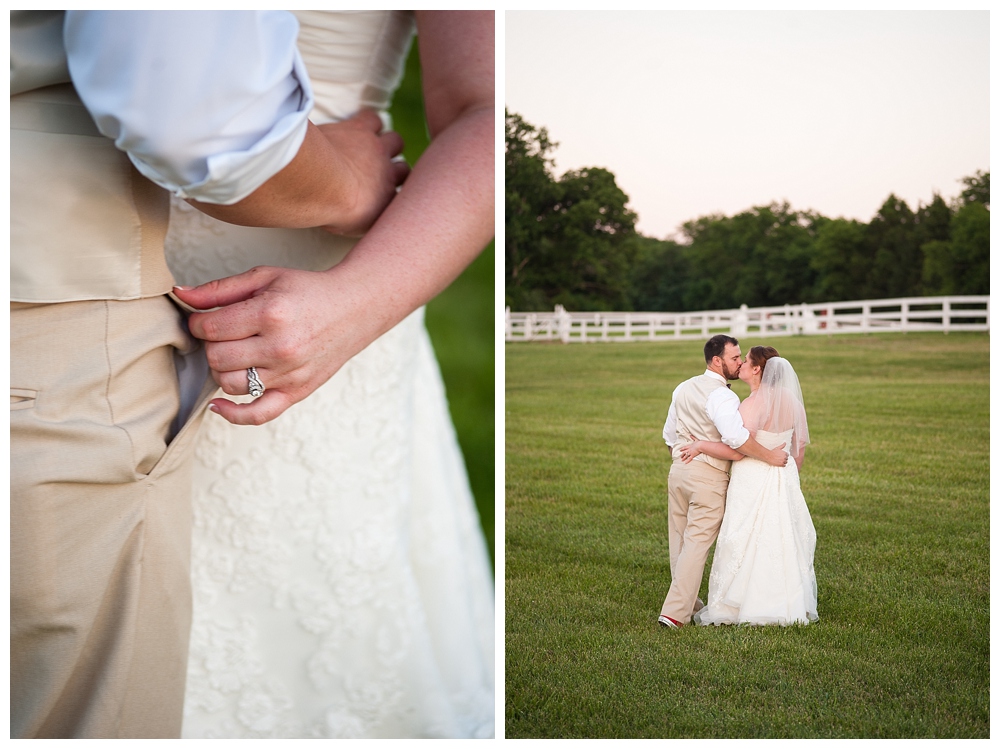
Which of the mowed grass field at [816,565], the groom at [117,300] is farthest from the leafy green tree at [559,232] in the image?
the groom at [117,300]

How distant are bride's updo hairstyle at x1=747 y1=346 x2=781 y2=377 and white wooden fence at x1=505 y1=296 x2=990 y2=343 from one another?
0.04 metres

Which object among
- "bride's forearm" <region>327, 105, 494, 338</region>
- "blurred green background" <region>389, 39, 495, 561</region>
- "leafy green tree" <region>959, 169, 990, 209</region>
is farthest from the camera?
"blurred green background" <region>389, 39, 495, 561</region>

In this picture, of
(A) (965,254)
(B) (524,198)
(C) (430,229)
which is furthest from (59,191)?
(A) (965,254)

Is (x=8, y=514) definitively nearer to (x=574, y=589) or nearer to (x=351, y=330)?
(x=351, y=330)

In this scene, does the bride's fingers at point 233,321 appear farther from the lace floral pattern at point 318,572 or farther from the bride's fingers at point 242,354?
the lace floral pattern at point 318,572

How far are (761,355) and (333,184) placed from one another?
0.87 metres

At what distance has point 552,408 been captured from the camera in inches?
70.9

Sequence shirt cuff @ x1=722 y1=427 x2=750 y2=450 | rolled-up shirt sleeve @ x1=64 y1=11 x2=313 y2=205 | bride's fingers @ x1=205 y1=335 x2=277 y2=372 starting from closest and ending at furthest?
1. rolled-up shirt sleeve @ x1=64 y1=11 x2=313 y2=205
2. bride's fingers @ x1=205 y1=335 x2=277 y2=372
3. shirt cuff @ x1=722 y1=427 x2=750 y2=450

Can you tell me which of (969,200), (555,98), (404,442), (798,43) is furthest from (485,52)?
(969,200)

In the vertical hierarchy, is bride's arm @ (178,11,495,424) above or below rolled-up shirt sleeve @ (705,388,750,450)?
above

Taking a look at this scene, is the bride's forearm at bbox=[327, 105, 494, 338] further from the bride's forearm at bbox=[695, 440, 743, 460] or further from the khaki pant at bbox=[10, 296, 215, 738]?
the bride's forearm at bbox=[695, 440, 743, 460]

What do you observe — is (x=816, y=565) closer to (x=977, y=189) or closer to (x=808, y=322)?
(x=808, y=322)

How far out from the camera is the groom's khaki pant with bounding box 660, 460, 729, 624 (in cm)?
162

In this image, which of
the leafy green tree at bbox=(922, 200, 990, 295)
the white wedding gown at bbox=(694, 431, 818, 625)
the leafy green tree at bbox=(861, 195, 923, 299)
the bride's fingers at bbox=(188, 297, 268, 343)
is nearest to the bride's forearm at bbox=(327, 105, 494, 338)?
the bride's fingers at bbox=(188, 297, 268, 343)
